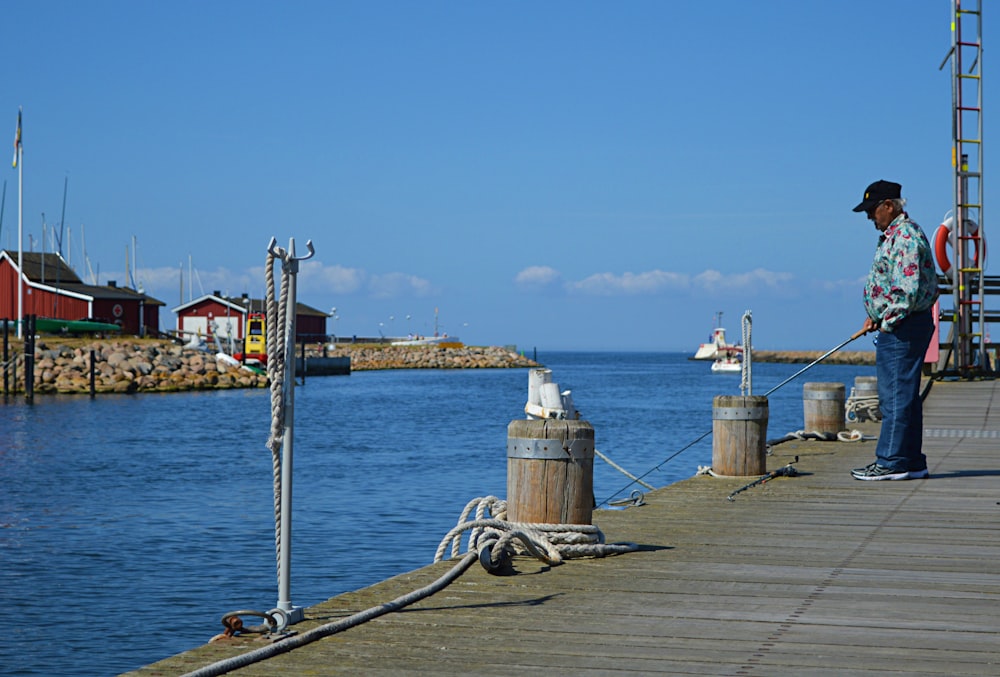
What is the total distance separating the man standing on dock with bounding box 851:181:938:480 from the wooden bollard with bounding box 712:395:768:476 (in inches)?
44.6

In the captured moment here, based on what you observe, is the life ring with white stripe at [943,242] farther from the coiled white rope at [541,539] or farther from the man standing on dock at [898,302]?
the coiled white rope at [541,539]

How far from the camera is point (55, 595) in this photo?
1146cm

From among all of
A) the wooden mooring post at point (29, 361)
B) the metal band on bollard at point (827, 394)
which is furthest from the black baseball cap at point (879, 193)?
the wooden mooring post at point (29, 361)

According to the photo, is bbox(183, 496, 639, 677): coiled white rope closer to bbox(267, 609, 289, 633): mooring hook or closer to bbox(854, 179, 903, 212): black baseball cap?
bbox(267, 609, 289, 633): mooring hook

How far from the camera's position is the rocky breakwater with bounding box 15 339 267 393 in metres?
57.5

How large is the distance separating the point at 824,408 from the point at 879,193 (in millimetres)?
5781

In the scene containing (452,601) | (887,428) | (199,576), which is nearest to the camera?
(452,601)

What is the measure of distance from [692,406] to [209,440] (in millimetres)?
28694

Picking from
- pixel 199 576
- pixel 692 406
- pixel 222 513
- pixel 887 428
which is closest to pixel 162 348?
pixel 692 406

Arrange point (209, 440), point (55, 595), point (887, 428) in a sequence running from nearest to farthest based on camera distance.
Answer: point (887, 428), point (55, 595), point (209, 440)

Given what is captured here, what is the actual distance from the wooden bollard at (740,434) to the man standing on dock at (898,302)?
1133 mm

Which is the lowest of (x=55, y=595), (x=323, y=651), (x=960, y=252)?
(x=55, y=595)

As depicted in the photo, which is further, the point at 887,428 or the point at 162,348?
the point at 162,348

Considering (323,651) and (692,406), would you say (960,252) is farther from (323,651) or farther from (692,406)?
(692,406)
